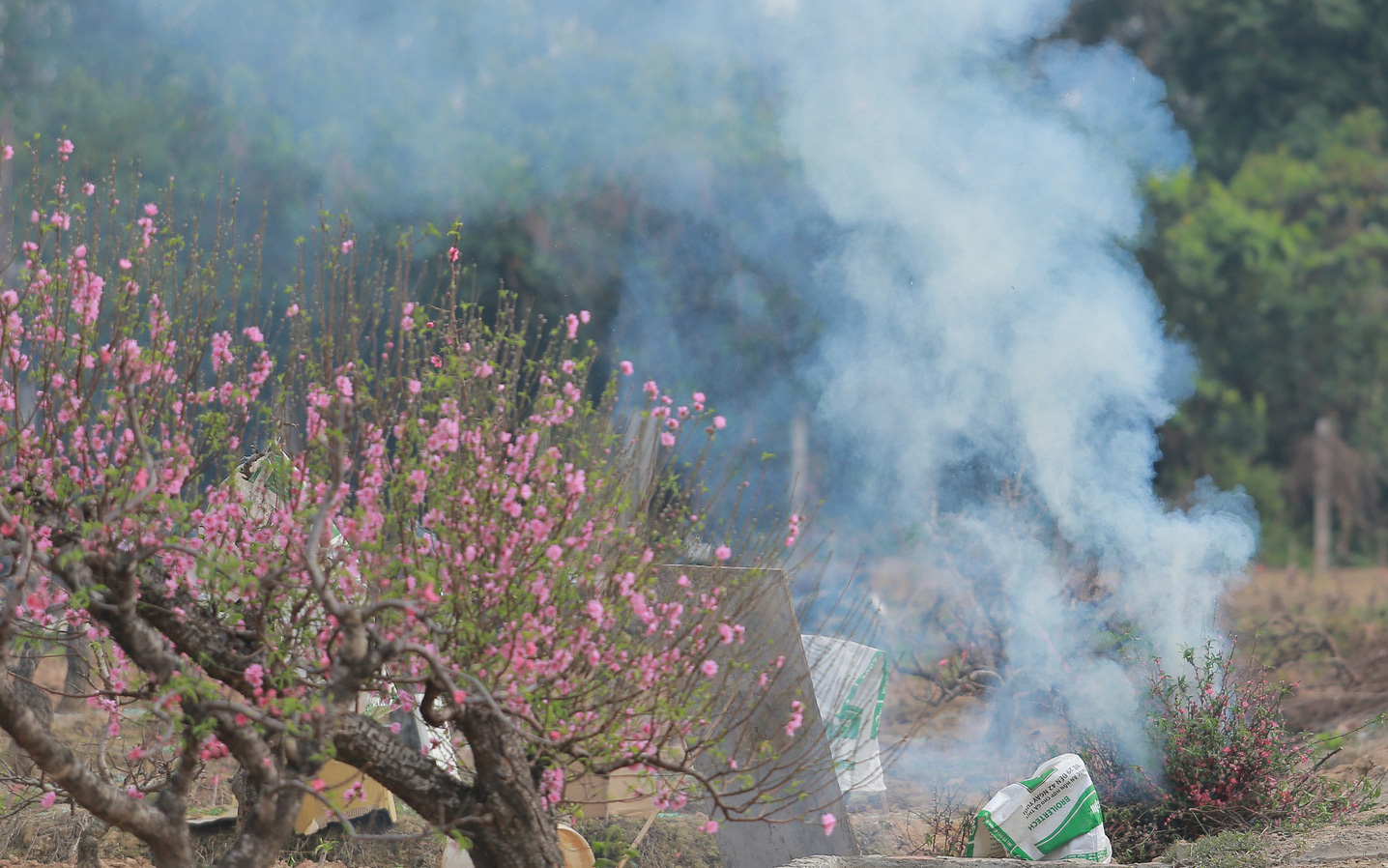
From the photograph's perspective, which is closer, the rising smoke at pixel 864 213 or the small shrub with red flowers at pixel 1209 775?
the small shrub with red flowers at pixel 1209 775

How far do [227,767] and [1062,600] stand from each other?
4.71 meters

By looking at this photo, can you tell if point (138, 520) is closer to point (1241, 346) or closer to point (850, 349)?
point (850, 349)

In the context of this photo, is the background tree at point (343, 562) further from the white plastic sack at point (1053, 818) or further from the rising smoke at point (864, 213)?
the rising smoke at point (864, 213)

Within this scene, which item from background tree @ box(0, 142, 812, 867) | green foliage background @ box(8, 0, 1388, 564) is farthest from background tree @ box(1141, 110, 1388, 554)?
background tree @ box(0, 142, 812, 867)

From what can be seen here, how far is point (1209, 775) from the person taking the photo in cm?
587

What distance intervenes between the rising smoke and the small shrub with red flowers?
346 mm

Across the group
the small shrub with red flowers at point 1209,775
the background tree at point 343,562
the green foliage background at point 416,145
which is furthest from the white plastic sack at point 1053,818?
the green foliage background at point 416,145

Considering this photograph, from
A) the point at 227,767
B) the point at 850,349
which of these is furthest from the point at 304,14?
the point at 227,767

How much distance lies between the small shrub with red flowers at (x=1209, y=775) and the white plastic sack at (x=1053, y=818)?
533 millimetres

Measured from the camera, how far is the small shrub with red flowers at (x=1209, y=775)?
19.1ft

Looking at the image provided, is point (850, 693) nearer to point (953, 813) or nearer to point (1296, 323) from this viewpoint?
point (953, 813)

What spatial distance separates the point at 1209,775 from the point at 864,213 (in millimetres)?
4589

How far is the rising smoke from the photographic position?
781 centimetres

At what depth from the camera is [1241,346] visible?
19.0m
